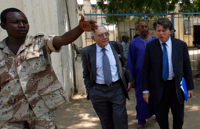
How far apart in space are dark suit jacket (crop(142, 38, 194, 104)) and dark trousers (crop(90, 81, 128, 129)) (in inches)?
18.3

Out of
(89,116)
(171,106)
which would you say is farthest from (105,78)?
(89,116)

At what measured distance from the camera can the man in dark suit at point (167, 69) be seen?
8.52 ft

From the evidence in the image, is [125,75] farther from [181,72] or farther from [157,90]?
[181,72]

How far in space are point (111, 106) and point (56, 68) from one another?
8.14ft

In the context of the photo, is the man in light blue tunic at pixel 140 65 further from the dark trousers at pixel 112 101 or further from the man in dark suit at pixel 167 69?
the dark trousers at pixel 112 101

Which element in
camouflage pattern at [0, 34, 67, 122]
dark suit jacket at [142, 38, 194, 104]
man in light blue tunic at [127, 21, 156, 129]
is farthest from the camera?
man in light blue tunic at [127, 21, 156, 129]

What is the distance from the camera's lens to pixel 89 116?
4.38 metres

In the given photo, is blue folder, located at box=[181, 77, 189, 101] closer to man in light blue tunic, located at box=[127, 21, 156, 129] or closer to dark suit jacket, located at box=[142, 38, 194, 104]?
dark suit jacket, located at box=[142, 38, 194, 104]

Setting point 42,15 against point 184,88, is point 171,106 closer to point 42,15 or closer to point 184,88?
point 184,88

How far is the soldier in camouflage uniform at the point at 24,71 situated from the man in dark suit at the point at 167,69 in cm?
118

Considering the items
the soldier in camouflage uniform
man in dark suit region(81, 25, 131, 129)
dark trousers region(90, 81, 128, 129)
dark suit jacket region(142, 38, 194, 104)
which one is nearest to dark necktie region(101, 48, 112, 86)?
man in dark suit region(81, 25, 131, 129)

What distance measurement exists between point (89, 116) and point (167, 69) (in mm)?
2353

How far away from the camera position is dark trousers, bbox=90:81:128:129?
8.72 ft

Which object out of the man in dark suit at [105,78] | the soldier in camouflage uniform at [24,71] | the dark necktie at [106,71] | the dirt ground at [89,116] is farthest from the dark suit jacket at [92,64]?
the dirt ground at [89,116]
